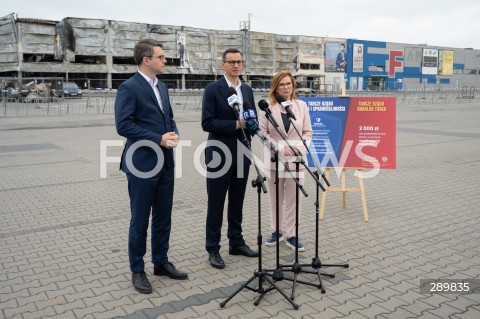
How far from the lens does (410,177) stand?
904cm

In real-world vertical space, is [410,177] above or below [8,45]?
below

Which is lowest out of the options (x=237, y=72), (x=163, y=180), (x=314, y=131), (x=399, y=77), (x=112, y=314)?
(x=112, y=314)

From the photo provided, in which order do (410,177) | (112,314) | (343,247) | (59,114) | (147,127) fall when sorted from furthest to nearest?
(59,114)
(410,177)
(343,247)
(147,127)
(112,314)

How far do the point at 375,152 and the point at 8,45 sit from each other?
49.1 meters

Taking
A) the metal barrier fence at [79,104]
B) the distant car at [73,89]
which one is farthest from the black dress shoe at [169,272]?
the distant car at [73,89]

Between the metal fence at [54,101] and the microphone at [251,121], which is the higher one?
the metal fence at [54,101]

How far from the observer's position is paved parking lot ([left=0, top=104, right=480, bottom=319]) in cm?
385

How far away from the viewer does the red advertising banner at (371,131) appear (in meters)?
6.37

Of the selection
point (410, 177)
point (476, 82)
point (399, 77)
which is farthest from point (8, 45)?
point (476, 82)

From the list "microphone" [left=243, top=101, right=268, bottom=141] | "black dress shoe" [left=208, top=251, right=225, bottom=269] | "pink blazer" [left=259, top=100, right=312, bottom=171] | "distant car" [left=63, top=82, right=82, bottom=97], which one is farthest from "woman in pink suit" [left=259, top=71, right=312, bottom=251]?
"distant car" [left=63, top=82, right=82, bottom=97]

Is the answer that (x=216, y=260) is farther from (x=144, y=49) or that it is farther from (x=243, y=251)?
(x=144, y=49)

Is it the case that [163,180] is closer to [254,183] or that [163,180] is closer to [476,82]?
[254,183]

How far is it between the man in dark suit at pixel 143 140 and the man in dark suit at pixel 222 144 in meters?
0.49

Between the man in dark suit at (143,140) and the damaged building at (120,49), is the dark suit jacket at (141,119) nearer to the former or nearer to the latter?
the man in dark suit at (143,140)
